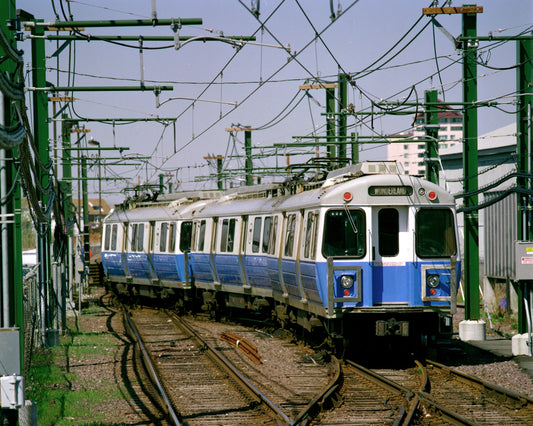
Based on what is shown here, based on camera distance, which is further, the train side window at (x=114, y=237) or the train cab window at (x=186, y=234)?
the train side window at (x=114, y=237)

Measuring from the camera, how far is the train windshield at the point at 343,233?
13.6 m

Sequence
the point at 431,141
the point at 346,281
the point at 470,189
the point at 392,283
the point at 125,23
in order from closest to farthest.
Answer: the point at 125,23
the point at 346,281
the point at 392,283
the point at 470,189
the point at 431,141

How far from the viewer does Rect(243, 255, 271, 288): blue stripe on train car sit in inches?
744

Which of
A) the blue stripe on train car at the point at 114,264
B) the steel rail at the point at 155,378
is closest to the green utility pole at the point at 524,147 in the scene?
the steel rail at the point at 155,378

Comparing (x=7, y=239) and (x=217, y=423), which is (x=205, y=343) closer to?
(x=217, y=423)

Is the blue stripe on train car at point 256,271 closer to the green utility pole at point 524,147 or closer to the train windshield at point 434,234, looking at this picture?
the train windshield at point 434,234

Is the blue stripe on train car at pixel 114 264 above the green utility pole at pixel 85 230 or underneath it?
underneath

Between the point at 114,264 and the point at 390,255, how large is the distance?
19.0m

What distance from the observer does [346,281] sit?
13.4 metres

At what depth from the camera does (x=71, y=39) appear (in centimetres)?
1384

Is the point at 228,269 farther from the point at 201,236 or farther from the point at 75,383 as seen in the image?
the point at 75,383

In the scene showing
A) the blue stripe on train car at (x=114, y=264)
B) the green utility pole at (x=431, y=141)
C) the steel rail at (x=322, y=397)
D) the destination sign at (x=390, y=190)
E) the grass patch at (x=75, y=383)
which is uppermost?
the green utility pole at (x=431, y=141)

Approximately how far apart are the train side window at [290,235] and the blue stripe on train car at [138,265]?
11.5 metres

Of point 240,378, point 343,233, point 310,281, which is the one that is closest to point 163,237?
point 310,281
